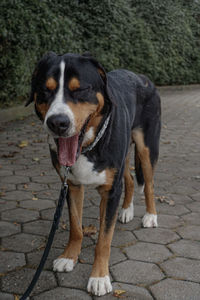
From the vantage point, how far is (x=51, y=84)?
96.1 inches

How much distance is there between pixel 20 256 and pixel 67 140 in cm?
121

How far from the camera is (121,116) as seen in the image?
3045mm

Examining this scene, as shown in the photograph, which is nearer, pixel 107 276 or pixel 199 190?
pixel 107 276

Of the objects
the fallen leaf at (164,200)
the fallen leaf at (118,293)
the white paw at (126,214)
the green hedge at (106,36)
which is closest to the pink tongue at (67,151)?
the fallen leaf at (118,293)

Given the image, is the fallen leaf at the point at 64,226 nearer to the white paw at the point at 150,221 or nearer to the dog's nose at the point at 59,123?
the white paw at the point at 150,221

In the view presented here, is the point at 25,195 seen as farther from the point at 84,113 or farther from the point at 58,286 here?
the point at 84,113

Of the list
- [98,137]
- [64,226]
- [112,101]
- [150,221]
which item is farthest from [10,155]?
[112,101]

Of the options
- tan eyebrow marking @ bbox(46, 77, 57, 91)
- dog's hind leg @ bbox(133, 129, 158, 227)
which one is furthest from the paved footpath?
tan eyebrow marking @ bbox(46, 77, 57, 91)

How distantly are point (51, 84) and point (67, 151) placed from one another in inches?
18.7

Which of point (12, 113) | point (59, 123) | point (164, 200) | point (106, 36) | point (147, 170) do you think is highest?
point (106, 36)

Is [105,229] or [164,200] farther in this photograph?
[164,200]

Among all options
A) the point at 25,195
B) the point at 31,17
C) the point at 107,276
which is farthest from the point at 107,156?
the point at 31,17

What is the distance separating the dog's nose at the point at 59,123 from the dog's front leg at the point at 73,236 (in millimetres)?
776

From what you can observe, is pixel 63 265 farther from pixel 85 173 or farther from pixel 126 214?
pixel 126 214
